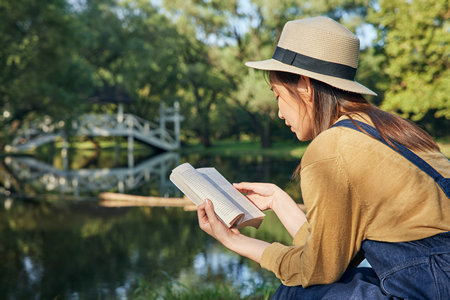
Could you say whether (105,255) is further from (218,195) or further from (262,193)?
(218,195)

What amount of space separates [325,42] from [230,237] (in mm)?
693

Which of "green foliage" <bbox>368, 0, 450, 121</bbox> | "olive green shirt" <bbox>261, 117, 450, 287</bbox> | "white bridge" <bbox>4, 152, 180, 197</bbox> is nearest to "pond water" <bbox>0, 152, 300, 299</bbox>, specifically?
"white bridge" <bbox>4, 152, 180, 197</bbox>

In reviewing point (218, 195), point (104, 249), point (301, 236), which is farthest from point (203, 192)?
point (104, 249)

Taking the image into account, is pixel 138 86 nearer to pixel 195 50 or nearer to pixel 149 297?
pixel 195 50

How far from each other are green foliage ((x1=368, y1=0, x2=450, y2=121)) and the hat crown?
1632 centimetres

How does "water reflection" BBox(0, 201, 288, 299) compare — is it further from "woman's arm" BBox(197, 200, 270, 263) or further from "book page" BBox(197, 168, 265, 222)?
"woman's arm" BBox(197, 200, 270, 263)

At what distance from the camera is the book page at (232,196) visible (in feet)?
5.94

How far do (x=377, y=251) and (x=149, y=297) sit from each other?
8.51 feet

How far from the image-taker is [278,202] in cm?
203

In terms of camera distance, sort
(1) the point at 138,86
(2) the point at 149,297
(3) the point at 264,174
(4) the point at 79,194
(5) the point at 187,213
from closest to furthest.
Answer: (2) the point at 149,297, (5) the point at 187,213, (4) the point at 79,194, (3) the point at 264,174, (1) the point at 138,86

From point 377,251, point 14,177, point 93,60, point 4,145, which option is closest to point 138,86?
point 93,60

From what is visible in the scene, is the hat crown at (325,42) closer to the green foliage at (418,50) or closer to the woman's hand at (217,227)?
the woman's hand at (217,227)

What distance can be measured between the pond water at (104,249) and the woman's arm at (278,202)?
77.7 inches

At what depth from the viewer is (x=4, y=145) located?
2317 cm
